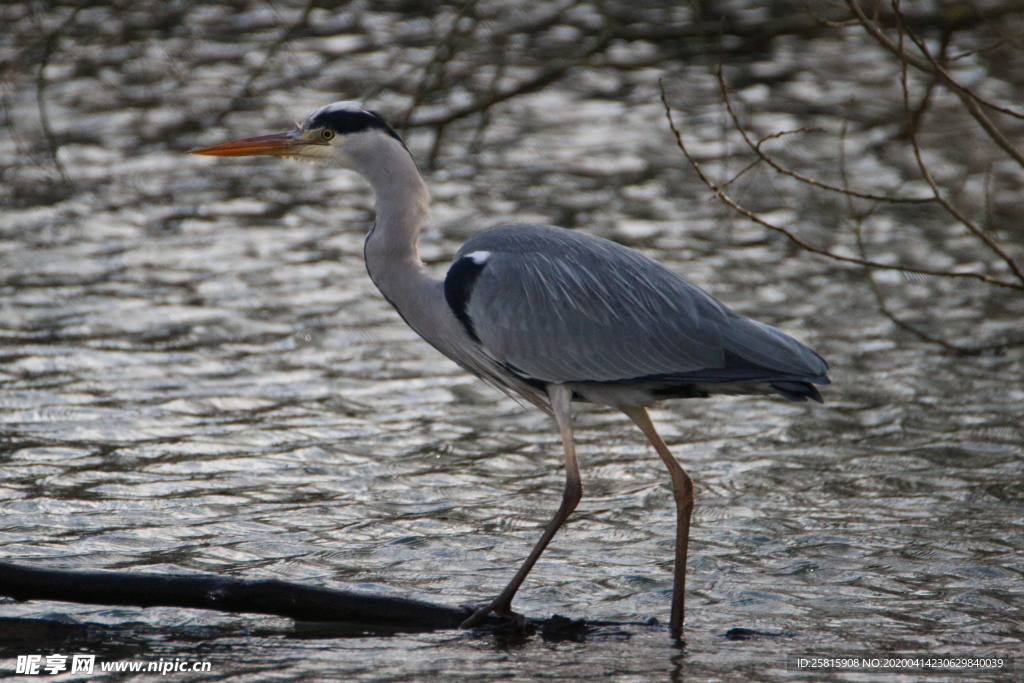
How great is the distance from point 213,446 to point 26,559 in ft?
5.36

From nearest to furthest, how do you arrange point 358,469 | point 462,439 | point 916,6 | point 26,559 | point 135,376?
point 26,559 → point 358,469 → point 462,439 → point 135,376 → point 916,6

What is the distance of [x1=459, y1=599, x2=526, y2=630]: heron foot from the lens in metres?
4.82

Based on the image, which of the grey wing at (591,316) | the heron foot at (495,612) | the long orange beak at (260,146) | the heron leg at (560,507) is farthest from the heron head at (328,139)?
the heron foot at (495,612)

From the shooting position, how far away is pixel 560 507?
17.3 ft

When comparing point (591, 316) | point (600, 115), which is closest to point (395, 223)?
point (591, 316)

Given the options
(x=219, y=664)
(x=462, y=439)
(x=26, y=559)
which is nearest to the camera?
(x=219, y=664)

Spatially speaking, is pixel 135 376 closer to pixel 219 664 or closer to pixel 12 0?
pixel 219 664

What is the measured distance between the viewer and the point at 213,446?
22.0 feet

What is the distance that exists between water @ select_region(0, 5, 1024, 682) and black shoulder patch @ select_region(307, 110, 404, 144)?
1673 millimetres

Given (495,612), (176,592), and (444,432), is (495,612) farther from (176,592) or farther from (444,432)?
(444,432)

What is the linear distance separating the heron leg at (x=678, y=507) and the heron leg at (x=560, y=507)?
291mm

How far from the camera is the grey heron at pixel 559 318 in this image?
507 centimetres

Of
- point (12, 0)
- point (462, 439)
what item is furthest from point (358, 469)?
point (12, 0)

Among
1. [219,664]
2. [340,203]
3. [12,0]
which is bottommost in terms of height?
[219,664]
